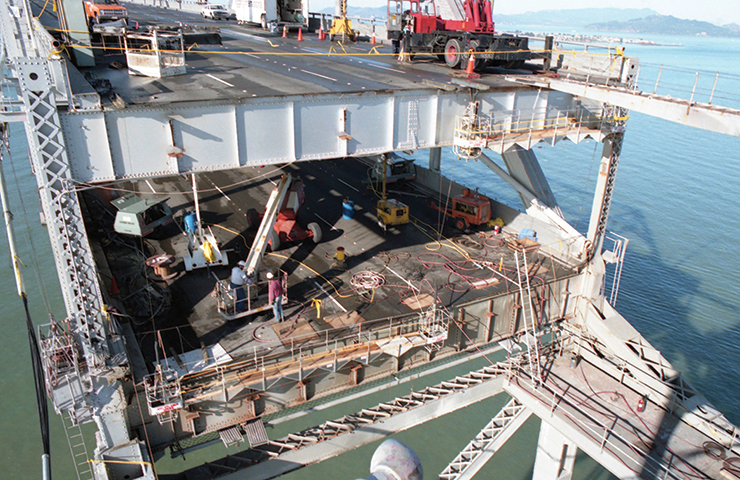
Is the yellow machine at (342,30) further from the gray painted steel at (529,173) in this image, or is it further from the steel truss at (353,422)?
the steel truss at (353,422)

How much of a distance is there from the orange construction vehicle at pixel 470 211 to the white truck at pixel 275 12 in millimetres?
30306

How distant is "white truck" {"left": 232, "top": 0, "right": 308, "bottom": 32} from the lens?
168 ft

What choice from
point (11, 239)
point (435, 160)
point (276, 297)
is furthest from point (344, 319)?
point (435, 160)

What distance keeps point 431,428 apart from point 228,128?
17.1 m

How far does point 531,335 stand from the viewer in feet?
75.3

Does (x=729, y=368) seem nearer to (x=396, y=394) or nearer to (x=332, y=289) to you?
(x=396, y=394)

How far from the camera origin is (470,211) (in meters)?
29.0

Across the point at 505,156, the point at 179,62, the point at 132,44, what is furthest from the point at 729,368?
the point at 132,44

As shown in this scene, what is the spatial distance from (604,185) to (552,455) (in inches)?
491

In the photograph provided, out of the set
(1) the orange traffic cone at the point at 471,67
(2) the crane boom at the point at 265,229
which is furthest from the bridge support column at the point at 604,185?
(2) the crane boom at the point at 265,229

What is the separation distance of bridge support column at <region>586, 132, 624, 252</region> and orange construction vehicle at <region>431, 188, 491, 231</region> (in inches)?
230

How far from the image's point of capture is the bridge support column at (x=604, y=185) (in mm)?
24469

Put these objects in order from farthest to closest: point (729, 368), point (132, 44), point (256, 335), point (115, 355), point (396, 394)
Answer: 1. point (132, 44)
2. point (729, 368)
3. point (396, 394)
4. point (256, 335)
5. point (115, 355)

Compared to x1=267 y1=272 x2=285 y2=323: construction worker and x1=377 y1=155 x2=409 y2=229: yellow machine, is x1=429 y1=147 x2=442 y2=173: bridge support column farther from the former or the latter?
x1=267 y1=272 x2=285 y2=323: construction worker
